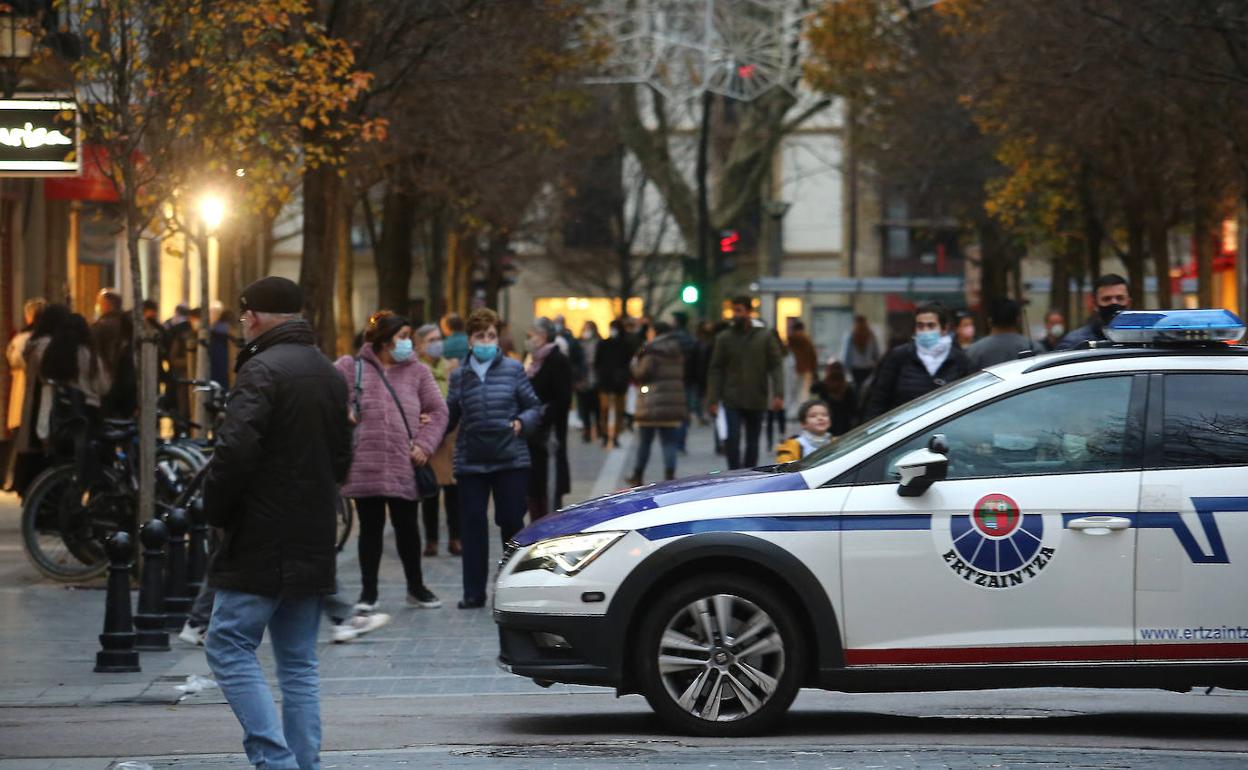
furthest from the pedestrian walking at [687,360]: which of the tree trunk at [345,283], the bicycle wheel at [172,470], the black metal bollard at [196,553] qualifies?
the black metal bollard at [196,553]

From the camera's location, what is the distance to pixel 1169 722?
8.97 meters

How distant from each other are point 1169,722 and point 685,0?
108 feet

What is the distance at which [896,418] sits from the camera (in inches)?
345

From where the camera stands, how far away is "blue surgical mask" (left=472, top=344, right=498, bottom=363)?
13.3m

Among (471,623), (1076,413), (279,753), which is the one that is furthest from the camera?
(471,623)

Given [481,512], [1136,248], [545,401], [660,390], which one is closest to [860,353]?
[1136,248]

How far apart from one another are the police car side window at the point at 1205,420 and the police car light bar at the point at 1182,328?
0.68 ft

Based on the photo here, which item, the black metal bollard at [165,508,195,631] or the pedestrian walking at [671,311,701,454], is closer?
the black metal bollard at [165,508,195,631]

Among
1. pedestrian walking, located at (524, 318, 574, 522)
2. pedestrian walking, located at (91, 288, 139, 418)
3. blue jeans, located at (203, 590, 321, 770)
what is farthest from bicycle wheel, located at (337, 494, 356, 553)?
blue jeans, located at (203, 590, 321, 770)

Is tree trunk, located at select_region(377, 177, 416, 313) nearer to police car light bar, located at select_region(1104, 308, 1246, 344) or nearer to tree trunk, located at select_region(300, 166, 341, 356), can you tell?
tree trunk, located at select_region(300, 166, 341, 356)

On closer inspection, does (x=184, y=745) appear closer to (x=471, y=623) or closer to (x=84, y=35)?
(x=471, y=623)

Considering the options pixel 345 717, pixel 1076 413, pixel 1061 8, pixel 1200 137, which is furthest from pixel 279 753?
pixel 1200 137

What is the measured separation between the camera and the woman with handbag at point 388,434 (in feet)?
41.6

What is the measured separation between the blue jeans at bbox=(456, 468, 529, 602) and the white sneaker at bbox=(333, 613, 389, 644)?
855 millimetres
